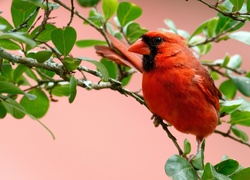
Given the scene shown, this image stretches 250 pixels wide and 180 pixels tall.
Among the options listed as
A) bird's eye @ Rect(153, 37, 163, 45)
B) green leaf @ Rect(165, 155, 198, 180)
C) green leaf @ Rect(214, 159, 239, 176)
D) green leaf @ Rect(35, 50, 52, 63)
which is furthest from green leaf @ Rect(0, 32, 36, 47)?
bird's eye @ Rect(153, 37, 163, 45)

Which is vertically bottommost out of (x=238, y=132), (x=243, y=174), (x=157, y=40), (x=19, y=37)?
(x=238, y=132)

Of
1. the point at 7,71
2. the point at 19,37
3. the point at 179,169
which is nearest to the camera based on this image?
the point at 19,37

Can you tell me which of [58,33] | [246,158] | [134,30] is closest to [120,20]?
[134,30]

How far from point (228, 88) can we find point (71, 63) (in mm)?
762

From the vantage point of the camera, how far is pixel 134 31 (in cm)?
162

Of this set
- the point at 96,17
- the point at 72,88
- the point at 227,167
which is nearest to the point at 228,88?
the point at 96,17

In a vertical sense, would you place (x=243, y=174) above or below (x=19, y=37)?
below

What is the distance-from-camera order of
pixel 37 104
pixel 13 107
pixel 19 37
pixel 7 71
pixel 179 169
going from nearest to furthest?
pixel 19 37, pixel 179 169, pixel 13 107, pixel 7 71, pixel 37 104

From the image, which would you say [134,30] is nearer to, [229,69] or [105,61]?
[105,61]

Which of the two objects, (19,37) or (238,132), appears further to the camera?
(238,132)

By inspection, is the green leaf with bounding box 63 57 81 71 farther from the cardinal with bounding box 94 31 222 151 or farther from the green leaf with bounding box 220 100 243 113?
the green leaf with bounding box 220 100 243 113

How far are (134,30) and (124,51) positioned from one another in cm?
14

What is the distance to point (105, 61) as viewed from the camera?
161cm

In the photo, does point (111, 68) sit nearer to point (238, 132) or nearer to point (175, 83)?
point (175, 83)
